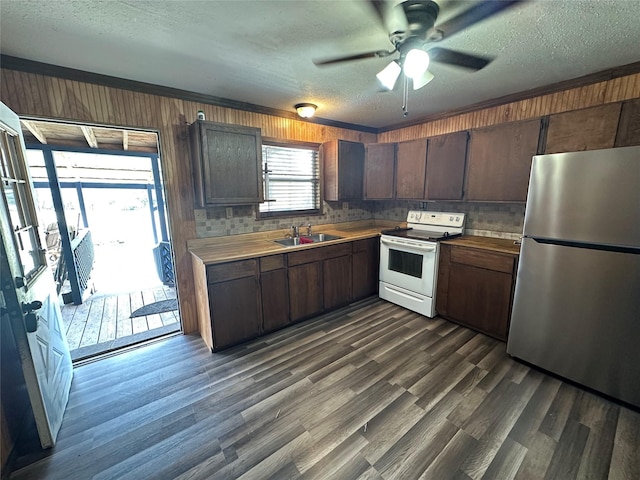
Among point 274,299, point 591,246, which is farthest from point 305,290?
point 591,246

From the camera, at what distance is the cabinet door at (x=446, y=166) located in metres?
2.91

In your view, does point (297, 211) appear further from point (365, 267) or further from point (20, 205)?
point (20, 205)

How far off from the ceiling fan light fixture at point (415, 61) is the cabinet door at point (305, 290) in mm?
2001

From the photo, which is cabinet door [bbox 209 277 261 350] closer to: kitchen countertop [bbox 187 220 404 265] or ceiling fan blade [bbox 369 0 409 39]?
kitchen countertop [bbox 187 220 404 265]

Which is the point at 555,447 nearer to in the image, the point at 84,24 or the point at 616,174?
the point at 616,174

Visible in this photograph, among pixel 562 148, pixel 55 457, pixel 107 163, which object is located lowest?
pixel 55 457

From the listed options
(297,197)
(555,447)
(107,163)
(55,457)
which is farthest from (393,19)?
(107,163)

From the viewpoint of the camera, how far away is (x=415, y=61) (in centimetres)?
147

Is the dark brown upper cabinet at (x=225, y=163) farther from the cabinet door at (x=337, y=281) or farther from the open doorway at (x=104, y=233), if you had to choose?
the cabinet door at (x=337, y=281)

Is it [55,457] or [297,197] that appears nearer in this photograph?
[55,457]

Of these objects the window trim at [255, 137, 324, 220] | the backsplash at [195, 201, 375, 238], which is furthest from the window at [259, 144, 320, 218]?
the backsplash at [195, 201, 375, 238]

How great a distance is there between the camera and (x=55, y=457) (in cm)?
150

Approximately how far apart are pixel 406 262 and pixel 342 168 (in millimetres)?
1503

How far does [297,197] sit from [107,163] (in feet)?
16.3
